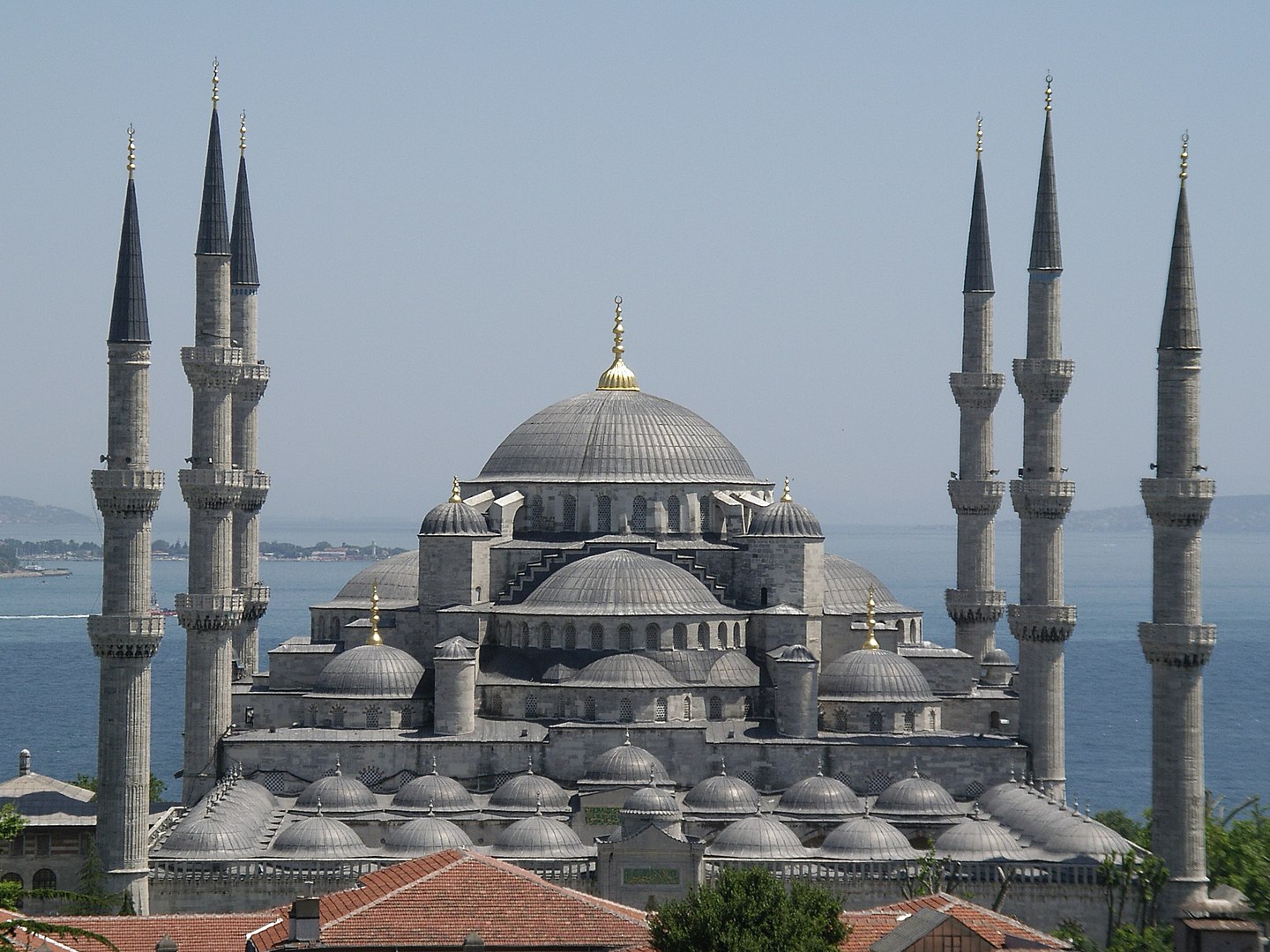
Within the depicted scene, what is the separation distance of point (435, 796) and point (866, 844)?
7695mm

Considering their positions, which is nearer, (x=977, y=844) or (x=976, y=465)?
(x=977, y=844)

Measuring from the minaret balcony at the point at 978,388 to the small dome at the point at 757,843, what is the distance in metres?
13.8

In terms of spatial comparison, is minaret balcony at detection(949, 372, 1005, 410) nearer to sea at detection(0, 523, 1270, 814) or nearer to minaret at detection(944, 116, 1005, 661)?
minaret at detection(944, 116, 1005, 661)

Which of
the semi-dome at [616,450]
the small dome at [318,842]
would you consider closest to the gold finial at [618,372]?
the semi-dome at [616,450]

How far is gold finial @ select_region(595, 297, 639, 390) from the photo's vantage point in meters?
54.1

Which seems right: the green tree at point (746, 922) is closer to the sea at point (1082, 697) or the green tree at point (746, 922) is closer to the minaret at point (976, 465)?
the minaret at point (976, 465)

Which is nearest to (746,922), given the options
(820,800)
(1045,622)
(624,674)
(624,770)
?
(820,800)

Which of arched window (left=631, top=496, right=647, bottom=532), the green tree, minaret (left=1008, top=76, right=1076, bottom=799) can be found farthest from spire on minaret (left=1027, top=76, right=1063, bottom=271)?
the green tree

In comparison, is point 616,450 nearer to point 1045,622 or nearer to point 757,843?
point 1045,622

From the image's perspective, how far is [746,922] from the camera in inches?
1051

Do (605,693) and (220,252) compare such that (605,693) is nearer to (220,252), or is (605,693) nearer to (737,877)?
(220,252)

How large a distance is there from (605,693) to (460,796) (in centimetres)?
388

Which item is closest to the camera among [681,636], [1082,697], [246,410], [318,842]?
[318,842]

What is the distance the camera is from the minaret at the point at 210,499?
142 ft
